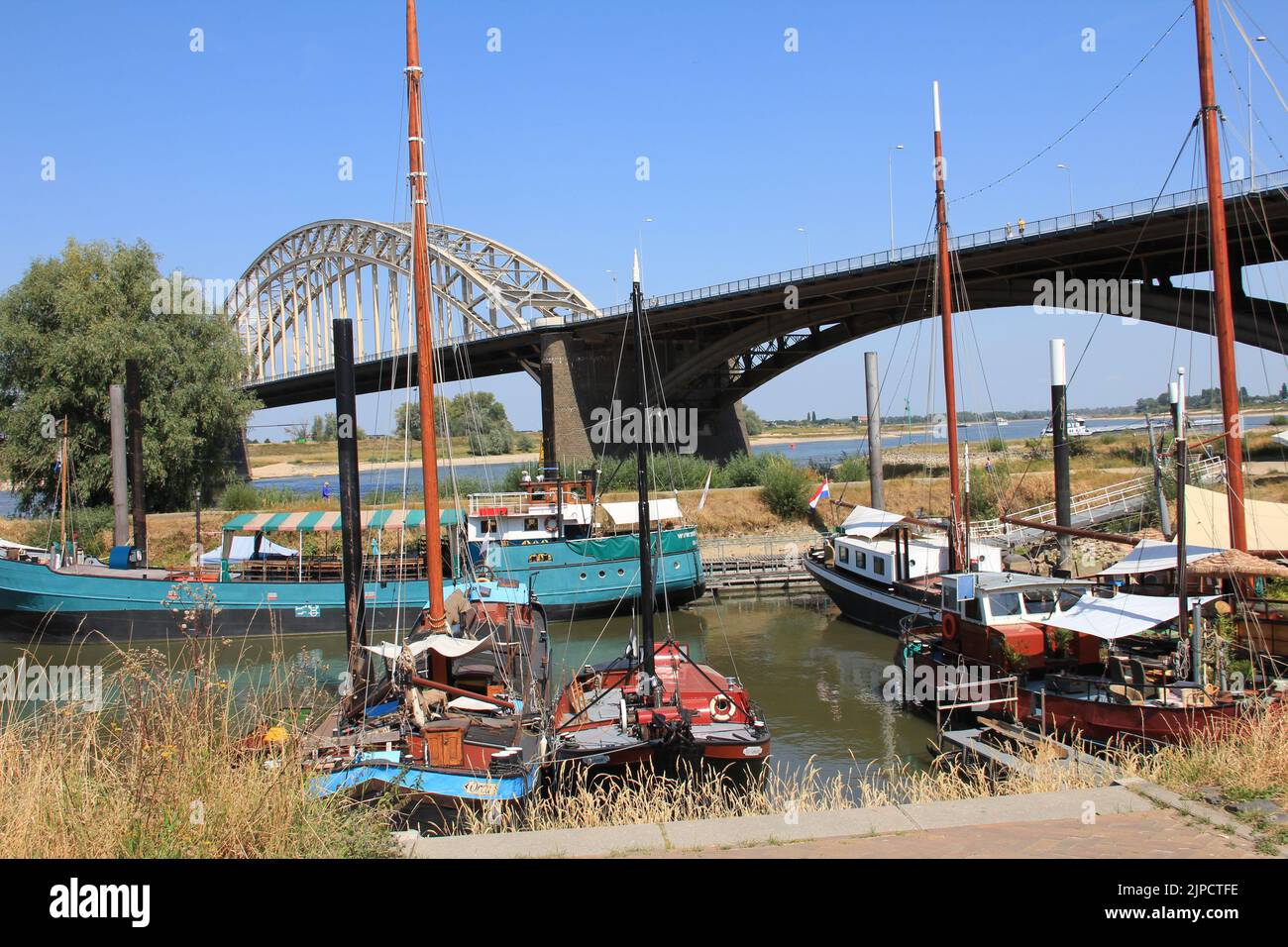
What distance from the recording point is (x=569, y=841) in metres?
6.17

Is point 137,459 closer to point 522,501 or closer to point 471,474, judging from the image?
point 522,501

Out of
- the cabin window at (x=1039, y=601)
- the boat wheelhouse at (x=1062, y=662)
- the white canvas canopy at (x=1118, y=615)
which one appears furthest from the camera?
the cabin window at (x=1039, y=601)

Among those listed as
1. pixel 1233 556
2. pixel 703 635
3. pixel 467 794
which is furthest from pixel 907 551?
pixel 467 794

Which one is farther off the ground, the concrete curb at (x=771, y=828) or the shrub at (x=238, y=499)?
the shrub at (x=238, y=499)

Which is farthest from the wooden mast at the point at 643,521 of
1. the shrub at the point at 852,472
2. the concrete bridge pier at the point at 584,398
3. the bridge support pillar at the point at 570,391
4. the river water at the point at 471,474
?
the bridge support pillar at the point at 570,391

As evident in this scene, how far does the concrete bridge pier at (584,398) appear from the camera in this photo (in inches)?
A: 2299

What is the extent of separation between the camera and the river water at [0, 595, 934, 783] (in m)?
17.7

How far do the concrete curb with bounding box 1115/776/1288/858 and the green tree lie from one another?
40358 millimetres

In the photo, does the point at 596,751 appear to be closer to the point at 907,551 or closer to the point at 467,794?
the point at 467,794

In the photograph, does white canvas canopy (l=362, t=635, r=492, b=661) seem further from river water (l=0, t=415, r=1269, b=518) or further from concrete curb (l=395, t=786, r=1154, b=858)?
concrete curb (l=395, t=786, r=1154, b=858)

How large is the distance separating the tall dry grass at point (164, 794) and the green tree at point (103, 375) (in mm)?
37091

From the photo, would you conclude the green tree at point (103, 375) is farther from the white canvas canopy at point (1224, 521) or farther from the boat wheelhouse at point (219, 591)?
the white canvas canopy at point (1224, 521)

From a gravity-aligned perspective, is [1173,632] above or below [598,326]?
below
